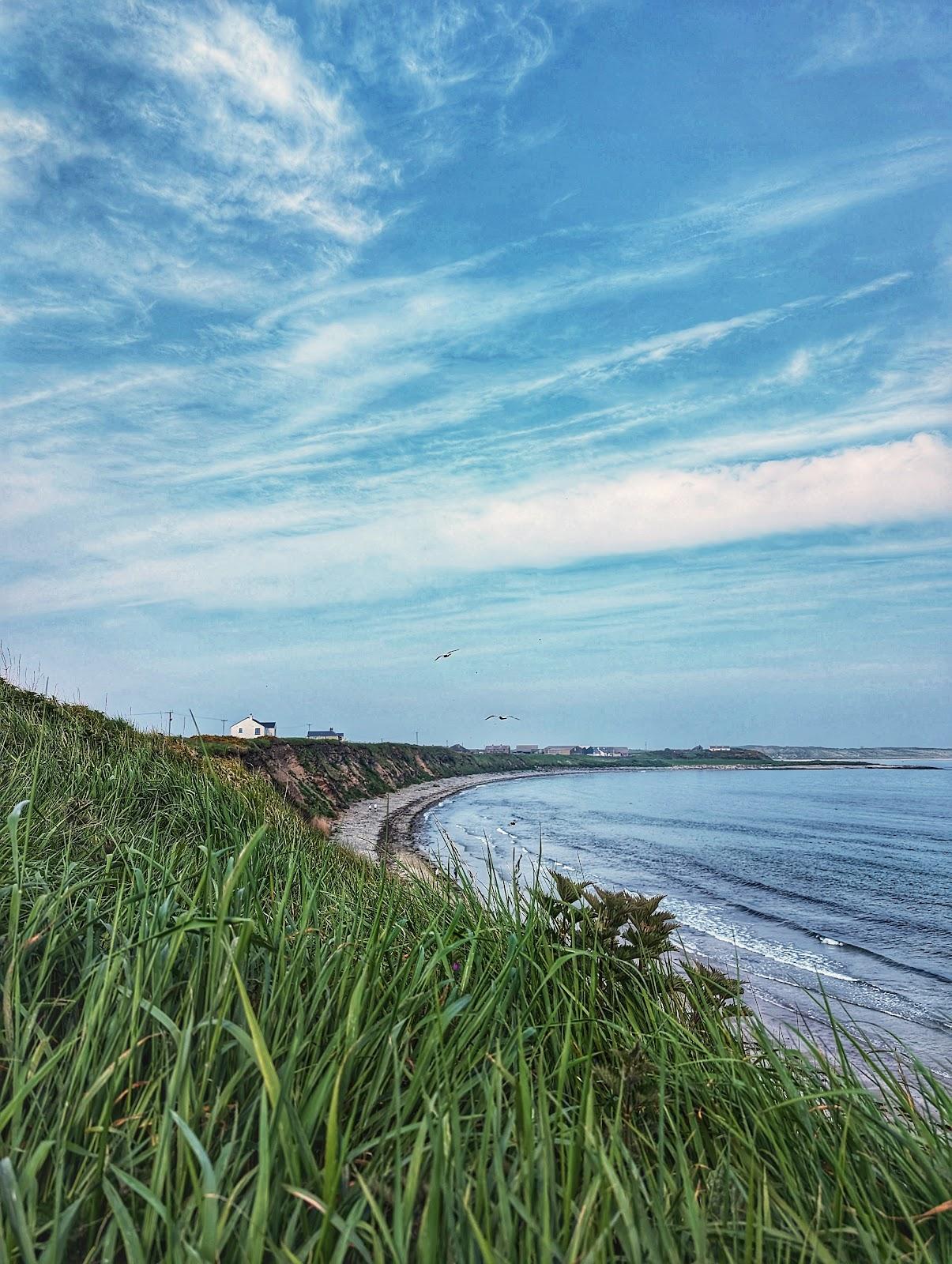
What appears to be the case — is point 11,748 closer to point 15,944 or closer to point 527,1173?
point 15,944

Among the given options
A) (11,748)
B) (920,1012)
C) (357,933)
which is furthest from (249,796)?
(920,1012)

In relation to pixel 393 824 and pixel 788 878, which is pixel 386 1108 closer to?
pixel 788 878

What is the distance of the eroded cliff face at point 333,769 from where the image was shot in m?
38.4

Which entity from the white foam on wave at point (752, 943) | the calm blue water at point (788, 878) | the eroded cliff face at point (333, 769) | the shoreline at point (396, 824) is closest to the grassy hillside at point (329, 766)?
the eroded cliff face at point (333, 769)

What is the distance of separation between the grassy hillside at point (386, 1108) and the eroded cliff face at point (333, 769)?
14236 mm

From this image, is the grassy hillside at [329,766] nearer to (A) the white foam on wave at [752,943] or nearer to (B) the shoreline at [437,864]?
(B) the shoreline at [437,864]

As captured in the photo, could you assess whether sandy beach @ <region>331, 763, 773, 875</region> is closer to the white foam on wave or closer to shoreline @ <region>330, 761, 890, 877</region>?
shoreline @ <region>330, 761, 890, 877</region>

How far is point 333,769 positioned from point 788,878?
34.9 m

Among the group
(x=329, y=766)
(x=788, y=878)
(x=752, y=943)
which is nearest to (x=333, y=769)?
(x=329, y=766)

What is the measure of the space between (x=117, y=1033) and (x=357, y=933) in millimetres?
1509

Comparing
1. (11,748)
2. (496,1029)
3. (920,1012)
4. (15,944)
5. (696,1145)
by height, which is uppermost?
(11,748)

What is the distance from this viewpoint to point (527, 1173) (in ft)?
6.79

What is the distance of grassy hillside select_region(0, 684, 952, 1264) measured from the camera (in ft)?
6.70

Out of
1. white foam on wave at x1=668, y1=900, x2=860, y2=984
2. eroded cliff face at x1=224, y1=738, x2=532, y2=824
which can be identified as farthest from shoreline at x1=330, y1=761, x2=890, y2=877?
white foam on wave at x1=668, y1=900, x2=860, y2=984
